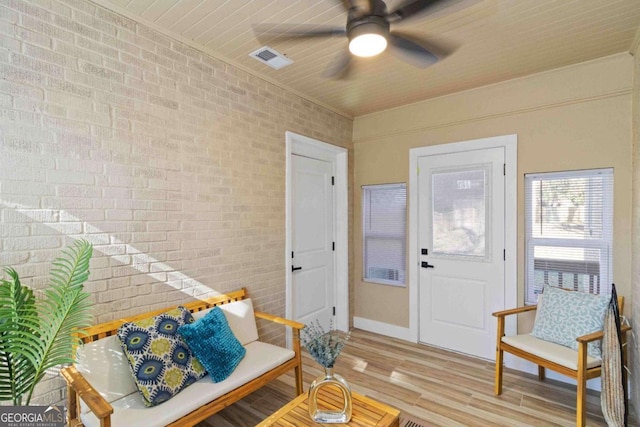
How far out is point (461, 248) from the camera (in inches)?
133

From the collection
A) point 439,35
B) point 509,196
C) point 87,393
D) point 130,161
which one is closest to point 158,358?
point 87,393

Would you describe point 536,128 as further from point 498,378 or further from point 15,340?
point 15,340

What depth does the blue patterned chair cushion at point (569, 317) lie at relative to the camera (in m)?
2.35

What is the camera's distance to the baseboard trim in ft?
12.3

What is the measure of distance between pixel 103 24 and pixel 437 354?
392 centimetres

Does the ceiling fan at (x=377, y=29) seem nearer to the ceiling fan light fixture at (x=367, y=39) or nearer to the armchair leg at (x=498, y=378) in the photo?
the ceiling fan light fixture at (x=367, y=39)

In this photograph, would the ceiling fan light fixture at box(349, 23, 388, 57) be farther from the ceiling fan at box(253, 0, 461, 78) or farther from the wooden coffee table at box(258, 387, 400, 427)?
the wooden coffee table at box(258, 387, 400, 427)

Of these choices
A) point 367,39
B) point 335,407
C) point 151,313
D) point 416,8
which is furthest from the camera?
point 151,313

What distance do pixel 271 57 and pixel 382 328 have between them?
3.19 meters

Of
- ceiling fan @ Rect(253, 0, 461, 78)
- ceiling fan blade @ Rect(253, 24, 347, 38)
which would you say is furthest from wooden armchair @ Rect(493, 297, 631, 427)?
ceiling fan blade @ Rect(253, 24, 347, 38)

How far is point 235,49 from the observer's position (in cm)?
251

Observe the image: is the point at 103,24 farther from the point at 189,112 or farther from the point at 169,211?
the point at 169,211

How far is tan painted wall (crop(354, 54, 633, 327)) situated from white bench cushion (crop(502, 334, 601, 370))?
0.62 m

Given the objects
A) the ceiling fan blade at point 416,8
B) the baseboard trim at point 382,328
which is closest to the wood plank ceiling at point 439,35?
the ceiling fan blade at point 416,8
